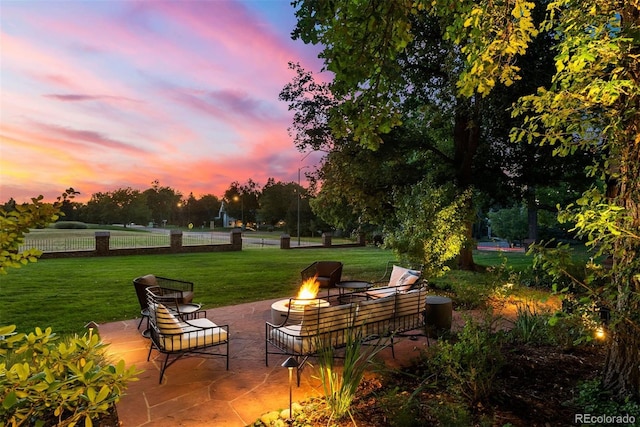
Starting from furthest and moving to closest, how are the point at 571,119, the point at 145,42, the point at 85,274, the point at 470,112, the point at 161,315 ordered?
1. the point at 85,274
2. the point at 470,112
3. the point at 145,42
4. the point at 161,315
5. the point at 571,119

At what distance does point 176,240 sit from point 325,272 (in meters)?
14.4

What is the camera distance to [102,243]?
19.0 meters

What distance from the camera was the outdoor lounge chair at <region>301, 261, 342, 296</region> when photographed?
31.8 feet

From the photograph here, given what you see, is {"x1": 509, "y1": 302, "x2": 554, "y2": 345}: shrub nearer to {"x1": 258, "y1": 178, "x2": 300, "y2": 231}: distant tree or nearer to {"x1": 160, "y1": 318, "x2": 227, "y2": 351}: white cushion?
{"x1": 160, "y1": 318, "x2": 227, "y2": 351}: white cushion

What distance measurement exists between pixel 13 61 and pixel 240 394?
7.20m

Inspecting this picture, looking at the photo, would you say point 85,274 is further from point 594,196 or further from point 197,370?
point 594,196

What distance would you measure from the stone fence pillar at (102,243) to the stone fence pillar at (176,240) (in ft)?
11.0

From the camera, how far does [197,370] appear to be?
484cm

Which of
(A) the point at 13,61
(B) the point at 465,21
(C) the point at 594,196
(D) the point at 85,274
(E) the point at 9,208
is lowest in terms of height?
(D) the point at 85,274

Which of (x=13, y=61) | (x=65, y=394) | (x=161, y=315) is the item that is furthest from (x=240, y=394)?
(x=13, y=61)

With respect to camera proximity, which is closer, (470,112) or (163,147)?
(470,112)

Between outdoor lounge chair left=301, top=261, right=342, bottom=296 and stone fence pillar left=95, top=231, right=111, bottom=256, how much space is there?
14.0m

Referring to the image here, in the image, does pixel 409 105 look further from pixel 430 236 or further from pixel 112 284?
pixel 112 284

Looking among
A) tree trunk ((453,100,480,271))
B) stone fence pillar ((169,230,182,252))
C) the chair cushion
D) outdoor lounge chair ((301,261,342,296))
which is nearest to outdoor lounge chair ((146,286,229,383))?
the chair cushion
